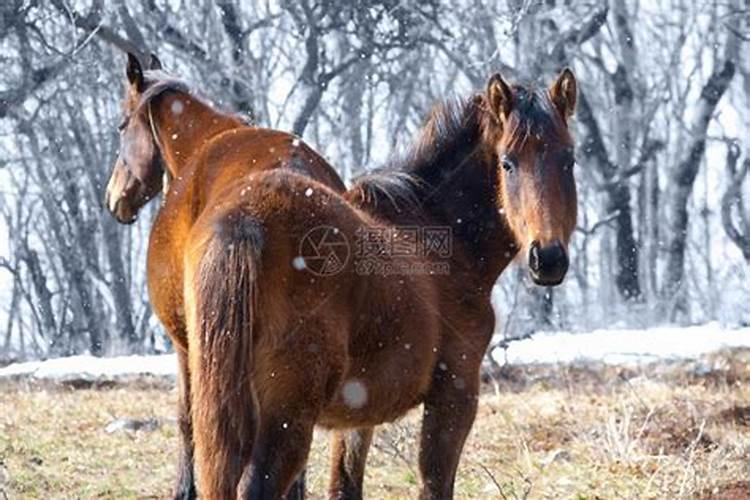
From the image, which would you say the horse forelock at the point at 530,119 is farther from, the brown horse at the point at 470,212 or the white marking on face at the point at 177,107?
the white marking on face at the point at 177,107

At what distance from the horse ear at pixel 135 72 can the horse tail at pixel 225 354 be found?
2.86m

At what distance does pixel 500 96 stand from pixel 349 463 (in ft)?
5.22

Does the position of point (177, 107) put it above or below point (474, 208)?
above

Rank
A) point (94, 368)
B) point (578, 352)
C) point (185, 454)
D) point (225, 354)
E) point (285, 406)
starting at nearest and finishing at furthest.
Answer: point (225, 354)
point (285, 406)
point (185, 454)
point (578, 352)
point (94, 368)

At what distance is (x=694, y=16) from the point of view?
20281mm

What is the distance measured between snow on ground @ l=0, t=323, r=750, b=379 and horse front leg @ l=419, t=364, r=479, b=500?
639 centimetres

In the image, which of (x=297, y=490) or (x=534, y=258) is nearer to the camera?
(x=534, y=258)

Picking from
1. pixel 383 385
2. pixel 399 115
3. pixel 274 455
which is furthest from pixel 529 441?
pixel 399 115

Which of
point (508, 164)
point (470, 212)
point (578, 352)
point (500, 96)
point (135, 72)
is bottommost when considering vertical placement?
point (578, 352)

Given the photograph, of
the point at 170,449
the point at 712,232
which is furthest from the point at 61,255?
the point at 170,449

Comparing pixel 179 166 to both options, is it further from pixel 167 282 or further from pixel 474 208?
pixel 474 208

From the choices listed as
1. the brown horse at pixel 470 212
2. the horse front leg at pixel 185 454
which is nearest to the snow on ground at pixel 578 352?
the horse front leg at pixel 185 454

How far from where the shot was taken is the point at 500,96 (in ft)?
17.0

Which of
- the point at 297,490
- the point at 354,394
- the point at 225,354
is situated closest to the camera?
the point at 225,354
